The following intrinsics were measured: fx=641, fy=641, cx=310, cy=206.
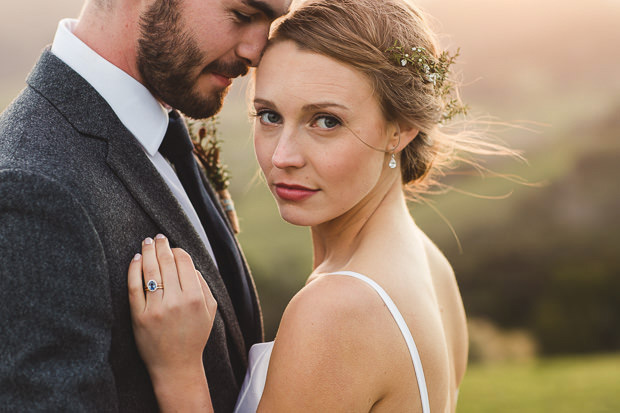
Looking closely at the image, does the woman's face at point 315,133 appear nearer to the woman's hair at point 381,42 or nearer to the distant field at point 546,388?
the woman's hair at point 381,42

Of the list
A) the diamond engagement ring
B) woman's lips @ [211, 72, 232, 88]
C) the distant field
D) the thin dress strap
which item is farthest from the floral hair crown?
the distant field

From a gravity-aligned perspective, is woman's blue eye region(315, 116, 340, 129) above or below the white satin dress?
above

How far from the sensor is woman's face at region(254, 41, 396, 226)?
242cm

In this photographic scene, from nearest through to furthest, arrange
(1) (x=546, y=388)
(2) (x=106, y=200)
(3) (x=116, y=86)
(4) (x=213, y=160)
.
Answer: (2) (x=106, y=200) < (3) (x=116, y=86) < (4) (x=213, y=160) < (1) (x=546, y=388)

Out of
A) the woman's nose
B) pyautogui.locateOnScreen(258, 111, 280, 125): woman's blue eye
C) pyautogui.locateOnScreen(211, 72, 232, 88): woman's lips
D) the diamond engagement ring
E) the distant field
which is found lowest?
the distant field

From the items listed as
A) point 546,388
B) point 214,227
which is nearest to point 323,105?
point 214,227

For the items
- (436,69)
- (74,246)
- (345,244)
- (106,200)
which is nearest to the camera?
(74,246)

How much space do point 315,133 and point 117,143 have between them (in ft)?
2.45

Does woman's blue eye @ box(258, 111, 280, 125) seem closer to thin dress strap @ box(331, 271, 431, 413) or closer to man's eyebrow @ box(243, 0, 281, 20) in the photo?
man's eyebrow @ box(243, 0, 281, 20)

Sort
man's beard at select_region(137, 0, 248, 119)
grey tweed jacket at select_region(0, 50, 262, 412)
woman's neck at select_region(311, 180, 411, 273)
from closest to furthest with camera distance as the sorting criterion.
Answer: grey tweed jacket at select_region(0, 50, 262, 412), man's beard at select_region(137, 0, 248, 119), woman's neck at select_region(311, 180, 411, 273)

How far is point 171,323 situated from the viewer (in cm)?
202

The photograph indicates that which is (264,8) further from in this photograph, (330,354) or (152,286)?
(330,354)

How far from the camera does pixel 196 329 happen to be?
2064 mm

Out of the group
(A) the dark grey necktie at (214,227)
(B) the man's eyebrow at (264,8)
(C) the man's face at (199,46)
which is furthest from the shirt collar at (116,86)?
(B) the man's eyebrow at (264,8)
